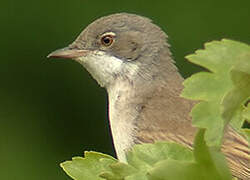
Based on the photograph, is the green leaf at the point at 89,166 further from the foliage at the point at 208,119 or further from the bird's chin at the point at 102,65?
the bird's chin at the point at 102,65

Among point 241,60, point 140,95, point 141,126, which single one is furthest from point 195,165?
point 140,95

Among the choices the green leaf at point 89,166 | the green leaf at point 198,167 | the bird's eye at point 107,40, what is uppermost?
the green leaf at point 198,167

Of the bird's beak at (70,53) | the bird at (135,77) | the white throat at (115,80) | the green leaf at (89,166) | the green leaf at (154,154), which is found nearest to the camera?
the green leaf at (154,154)

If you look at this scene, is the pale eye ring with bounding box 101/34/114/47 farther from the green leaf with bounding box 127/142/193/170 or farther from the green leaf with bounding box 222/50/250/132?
the green leaf with bounding box 222/50/250/132

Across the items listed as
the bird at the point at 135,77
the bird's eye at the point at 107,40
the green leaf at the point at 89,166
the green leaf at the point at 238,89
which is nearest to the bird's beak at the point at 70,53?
the bird at the point at 135,77

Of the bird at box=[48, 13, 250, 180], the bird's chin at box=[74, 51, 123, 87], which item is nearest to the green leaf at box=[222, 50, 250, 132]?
the bird at box=[48, 13, 250, 180]

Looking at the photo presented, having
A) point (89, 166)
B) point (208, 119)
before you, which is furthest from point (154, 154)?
point (89, 166)
